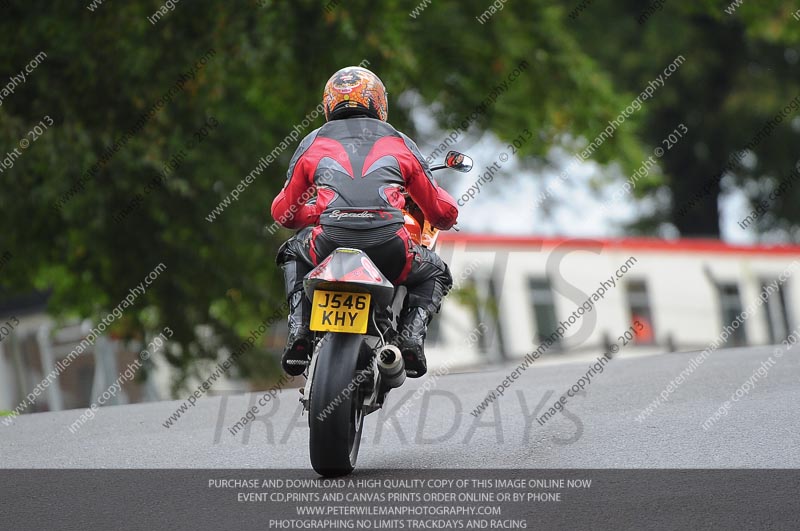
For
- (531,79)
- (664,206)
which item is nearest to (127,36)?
(531,79)

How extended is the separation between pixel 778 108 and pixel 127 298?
19113mm

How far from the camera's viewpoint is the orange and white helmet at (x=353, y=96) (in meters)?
7.30

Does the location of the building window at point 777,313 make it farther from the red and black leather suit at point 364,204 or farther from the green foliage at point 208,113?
the red and black leather suit at point 364,204

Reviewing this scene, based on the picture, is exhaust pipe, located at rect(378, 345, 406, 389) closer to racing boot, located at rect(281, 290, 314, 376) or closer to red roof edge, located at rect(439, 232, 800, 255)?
racing boot, located at rect(281, 290, 314, 376)

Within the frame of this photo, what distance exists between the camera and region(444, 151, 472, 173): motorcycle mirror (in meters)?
7.46

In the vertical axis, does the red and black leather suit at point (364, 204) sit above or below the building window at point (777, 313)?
below

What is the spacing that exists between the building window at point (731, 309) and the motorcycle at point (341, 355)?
20.5 m

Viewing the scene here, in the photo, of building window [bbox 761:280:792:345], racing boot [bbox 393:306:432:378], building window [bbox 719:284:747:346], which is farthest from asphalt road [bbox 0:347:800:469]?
building window [bbox 761:280:792:345]

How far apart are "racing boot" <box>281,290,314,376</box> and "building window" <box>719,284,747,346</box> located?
20.3 m

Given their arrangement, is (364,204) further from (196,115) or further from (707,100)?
(707,100)

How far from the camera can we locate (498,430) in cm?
825

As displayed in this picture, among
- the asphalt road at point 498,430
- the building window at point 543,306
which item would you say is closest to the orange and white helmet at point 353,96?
the asphalt road at point 498,430

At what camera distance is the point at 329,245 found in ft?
22.7

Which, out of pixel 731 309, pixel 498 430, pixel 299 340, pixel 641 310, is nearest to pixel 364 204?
pixel 299 340
